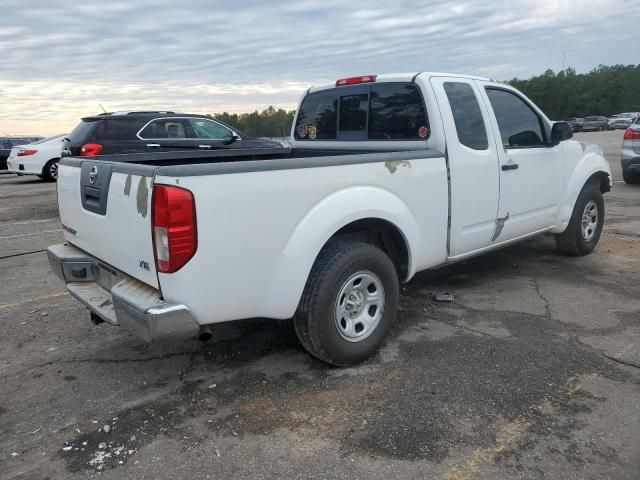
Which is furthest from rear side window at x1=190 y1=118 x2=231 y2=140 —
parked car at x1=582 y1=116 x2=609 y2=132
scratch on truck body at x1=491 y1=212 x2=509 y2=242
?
parked car at x1=582 y1=116 x2=609 y2=132

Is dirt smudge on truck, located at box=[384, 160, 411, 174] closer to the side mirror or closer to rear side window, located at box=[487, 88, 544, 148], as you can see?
rear side window, located at box=[487, 88, 544, 148]

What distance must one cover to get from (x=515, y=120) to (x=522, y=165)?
0.42 meters

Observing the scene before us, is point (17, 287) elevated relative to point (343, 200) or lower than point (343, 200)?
lower

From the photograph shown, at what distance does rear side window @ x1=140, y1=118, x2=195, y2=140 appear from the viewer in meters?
10.4

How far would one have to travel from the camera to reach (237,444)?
8.93 feet

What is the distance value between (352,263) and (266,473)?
1331 millimetres

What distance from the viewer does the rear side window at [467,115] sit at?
4.21 m

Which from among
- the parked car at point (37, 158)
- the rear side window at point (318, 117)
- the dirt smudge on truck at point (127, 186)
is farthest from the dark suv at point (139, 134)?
the dirt smudge on truck at point (127, 186)

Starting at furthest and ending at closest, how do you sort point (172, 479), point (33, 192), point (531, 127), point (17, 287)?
point (33, 192) < point (17, 287) < point (531, 127) < point (172, 479)

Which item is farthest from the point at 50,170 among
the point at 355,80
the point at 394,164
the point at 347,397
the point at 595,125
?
the point at 595,125

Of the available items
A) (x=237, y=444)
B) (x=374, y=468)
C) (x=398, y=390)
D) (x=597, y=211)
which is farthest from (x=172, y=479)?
(x=597, y=211)

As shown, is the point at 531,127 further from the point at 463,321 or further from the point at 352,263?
the point at 352,263

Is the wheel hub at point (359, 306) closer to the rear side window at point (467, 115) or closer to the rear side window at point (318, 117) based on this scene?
the rear side window at point (467, 115)

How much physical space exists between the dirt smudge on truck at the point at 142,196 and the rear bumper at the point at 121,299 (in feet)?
1.44
